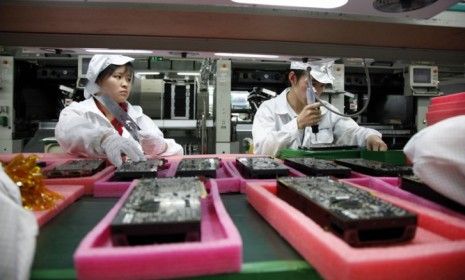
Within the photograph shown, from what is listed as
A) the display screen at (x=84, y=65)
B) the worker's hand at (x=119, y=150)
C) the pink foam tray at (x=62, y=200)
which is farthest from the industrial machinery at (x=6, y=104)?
the pink foam tray at (x=62, y=200)

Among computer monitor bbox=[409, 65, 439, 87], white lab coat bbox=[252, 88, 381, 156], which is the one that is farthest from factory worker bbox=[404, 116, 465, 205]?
computer monitor bbox=[409, 65, 439, 87]

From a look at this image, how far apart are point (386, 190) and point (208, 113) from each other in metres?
3.33

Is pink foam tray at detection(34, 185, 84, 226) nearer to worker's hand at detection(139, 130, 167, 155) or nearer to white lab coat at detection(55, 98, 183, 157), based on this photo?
white lab coat at detection(55, 98, 183, 157)

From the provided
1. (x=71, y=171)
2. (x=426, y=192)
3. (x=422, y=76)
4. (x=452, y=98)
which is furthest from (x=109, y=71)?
(x=422, y=76)

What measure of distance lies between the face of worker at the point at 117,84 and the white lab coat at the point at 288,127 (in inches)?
43.4

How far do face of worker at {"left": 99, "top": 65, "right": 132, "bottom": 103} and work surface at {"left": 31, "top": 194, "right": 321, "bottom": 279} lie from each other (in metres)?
1.85

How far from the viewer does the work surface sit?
0.48 metres

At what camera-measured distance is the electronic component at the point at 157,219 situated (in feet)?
1.60

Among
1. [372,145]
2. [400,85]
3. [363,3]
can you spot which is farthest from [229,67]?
[363,3]

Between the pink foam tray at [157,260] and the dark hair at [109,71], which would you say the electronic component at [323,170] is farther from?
the dark hair at [109,71]

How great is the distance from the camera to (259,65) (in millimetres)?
4387

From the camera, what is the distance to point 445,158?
0.60 m

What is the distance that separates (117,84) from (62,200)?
191 centimetres

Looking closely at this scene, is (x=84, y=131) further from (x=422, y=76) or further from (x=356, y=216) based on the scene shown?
(x=422, y=76)
